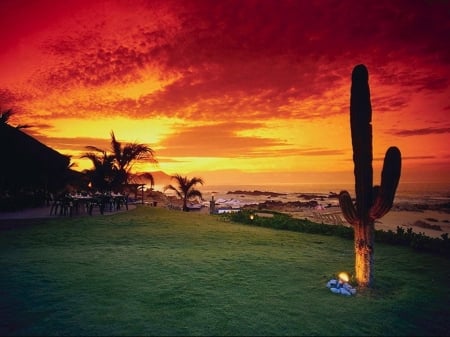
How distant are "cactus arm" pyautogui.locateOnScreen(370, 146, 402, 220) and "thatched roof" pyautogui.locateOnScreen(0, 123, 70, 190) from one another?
17790 mm

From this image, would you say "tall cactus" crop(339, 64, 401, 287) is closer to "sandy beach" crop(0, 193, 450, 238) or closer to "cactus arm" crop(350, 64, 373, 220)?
"cactus arm" crop(350, 64, 373, 220)

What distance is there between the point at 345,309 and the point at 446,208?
4111 centimetres

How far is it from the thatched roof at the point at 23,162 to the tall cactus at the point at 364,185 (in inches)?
677

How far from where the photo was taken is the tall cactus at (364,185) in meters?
5.32

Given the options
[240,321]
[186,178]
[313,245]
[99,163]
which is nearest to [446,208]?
[186,178]

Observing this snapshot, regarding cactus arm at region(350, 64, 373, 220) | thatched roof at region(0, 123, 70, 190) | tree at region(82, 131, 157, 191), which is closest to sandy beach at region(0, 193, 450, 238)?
thatched roof at region(0, 123, 70, 190)

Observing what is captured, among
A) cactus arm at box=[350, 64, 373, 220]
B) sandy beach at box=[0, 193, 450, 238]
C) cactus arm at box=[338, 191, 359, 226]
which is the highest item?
cactus arm at box=[350, 64, 373, 220]

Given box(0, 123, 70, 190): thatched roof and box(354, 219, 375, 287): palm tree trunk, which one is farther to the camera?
box(0, 123, 70, 190): thatched roof

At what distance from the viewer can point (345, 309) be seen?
4.54 meters

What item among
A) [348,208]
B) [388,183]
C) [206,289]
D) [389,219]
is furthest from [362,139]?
[389,219]

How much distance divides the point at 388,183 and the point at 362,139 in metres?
1.01

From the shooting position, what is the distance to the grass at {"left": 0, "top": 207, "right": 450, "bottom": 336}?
3.89 meters

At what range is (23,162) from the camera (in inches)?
683

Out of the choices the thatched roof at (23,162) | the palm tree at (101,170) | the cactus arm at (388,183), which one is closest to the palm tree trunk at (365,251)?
the cactus arm at (388,183)
